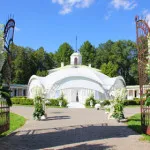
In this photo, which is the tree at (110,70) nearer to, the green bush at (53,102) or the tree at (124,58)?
the tree at (124,58)

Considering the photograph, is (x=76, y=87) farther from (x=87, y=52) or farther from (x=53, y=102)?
(x=87, y=52)

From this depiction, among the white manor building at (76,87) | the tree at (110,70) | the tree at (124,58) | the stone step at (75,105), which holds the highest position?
the tree at (124,58)

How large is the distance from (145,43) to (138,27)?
76cm

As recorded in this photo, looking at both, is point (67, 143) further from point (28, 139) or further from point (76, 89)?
point (76, 89)

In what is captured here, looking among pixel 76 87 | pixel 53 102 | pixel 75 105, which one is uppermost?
pixel 76 87

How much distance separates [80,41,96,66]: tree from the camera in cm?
7506

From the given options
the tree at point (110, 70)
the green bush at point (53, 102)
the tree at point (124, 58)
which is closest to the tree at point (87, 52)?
the tree at point (124, 58)

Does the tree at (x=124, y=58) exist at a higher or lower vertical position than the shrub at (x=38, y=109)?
higher

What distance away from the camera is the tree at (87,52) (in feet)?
246

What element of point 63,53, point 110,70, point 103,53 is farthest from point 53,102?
point 63,53

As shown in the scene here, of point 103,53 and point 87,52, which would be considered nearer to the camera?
point 103,53

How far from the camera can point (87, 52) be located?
250 ft

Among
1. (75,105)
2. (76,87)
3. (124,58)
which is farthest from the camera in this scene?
(124,58)

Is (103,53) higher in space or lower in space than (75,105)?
higher
